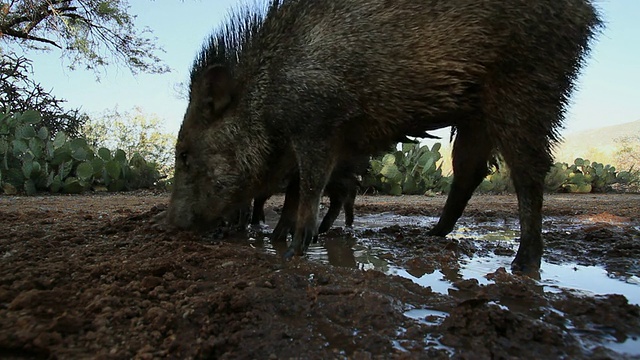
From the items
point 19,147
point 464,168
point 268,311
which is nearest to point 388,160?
point 464,168

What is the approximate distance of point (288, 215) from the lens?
334 cm

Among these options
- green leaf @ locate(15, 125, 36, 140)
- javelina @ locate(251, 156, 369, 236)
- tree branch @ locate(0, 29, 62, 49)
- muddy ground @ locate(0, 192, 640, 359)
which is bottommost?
muddy ground @ locate(0, 192, 640, 359)

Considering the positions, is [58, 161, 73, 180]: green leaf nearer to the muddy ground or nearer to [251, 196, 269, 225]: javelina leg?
[251, 196, 269, 225]: javelina leg

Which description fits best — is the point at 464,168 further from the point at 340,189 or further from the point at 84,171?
the point at 84,171

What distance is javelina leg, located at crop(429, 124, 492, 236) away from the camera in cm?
324

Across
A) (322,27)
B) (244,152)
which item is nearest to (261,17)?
(322,27)

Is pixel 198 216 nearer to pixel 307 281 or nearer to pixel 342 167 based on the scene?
pixel 342 167

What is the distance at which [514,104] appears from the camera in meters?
2.51

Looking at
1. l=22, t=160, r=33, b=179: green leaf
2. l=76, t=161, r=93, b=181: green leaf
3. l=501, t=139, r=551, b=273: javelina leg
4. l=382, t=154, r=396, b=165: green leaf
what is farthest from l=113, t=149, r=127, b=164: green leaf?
l=501, t=139, r=551, b=273: javelina leg

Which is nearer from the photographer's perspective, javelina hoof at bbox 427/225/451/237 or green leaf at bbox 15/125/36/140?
javelina hoof at bbox 427/225/451/237

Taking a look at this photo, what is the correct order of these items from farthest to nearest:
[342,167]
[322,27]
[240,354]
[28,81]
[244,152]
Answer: [28,81]
[342,167]
[244,152]
[322,27]
[240,354]

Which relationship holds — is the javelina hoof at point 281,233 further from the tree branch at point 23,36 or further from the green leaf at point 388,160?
the tree branch at point 23,36

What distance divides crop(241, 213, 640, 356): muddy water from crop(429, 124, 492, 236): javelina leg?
146mm

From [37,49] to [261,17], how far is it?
1177 cm
